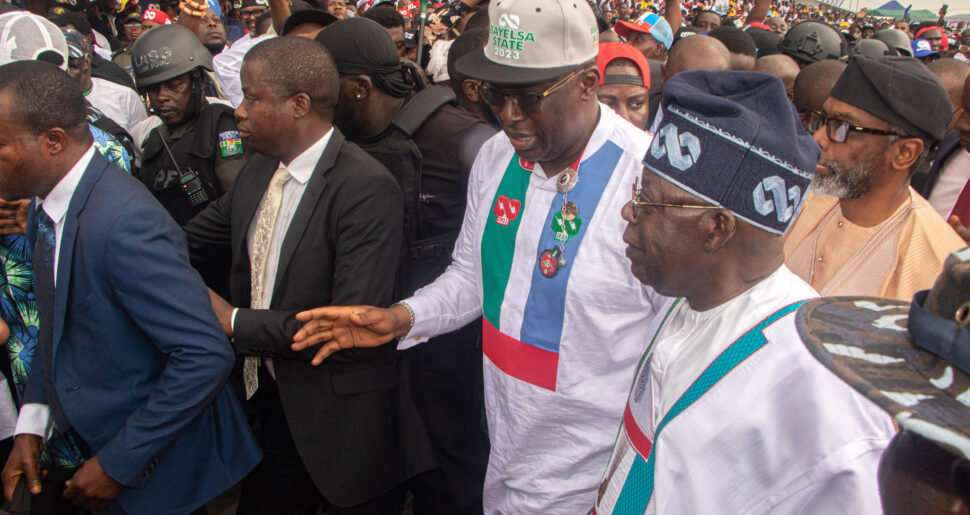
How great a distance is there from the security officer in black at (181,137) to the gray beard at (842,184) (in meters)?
3.04

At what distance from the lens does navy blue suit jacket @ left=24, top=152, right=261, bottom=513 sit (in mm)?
A: 1998

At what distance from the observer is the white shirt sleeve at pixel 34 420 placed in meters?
2.30

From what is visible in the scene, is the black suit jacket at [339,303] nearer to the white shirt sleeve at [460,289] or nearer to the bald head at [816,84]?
the white shirt sleeve at [460,289]

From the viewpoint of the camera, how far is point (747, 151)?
53.4 inches

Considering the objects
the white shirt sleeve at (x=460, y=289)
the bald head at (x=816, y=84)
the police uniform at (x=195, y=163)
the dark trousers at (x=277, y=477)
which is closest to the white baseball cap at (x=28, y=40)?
the police uniform at (x=195, y=163)

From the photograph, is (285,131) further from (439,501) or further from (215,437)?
(439,501)

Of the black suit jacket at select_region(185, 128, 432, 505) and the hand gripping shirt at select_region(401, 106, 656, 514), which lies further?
the black suit jacket at select_region(185, 128, 432, 505)

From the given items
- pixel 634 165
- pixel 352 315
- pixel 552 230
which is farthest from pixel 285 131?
pixel 634 165

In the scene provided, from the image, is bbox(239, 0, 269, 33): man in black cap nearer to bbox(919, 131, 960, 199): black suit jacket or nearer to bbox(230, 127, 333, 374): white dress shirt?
bbox(230, 127, 333, 374): white dress shirt

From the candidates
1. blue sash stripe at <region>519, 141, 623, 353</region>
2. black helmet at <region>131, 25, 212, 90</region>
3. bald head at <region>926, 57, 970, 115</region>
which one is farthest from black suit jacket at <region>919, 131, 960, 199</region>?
black helmet at <region>131, 25, 212, 90</region>

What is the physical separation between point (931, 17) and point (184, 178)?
35613 millimetres

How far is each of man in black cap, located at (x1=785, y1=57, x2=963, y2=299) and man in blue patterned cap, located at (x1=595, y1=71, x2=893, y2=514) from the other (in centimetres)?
96

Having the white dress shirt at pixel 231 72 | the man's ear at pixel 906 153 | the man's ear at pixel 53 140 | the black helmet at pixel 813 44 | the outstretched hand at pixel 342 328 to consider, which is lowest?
the white dress shirt at pixel 231 72

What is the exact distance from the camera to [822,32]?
6613mm
